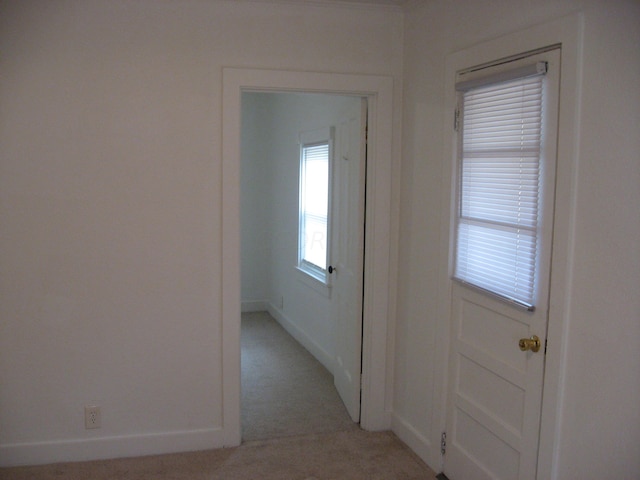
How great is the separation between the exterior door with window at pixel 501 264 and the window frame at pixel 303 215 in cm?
168

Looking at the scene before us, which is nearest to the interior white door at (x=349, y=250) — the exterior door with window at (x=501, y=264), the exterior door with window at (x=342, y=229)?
the exterior door with window at (x=342, y=229)

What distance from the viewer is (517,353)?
8.54 feet

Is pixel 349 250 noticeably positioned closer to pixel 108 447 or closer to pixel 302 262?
pixel 302 262

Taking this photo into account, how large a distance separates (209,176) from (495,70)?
1.63 metres

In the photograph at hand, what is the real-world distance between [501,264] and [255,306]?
4.48m

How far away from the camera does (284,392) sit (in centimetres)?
444

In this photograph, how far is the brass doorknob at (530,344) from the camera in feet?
8.02

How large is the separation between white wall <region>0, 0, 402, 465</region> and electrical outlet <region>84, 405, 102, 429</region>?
0.11ft

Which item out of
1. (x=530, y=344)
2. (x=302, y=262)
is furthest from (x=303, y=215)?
(x=530, y=344)

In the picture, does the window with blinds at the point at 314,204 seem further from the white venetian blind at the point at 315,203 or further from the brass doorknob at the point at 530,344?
the brass doorknob at the point at 530,344

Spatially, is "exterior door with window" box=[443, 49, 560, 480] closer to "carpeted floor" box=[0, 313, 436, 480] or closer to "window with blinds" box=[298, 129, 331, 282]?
"carpeted floor" box=[0, 313, 436, 480]

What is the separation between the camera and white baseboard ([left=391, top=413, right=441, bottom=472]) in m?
3.38

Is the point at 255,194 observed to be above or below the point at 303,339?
above

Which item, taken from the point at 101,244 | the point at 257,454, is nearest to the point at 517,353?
the point at 257,454
